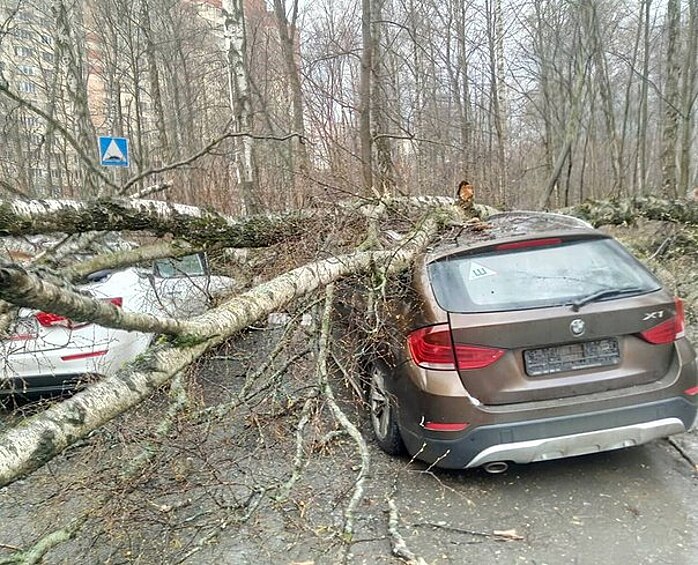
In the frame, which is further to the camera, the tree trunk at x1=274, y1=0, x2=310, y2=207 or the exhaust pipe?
the tree trunk at x1=274, y1=0, x2=310, y2=207

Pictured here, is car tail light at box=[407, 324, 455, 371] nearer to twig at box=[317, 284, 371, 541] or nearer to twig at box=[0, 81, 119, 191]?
twig at box=[317, 284, 371, 541]

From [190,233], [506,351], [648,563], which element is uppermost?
[190,233]

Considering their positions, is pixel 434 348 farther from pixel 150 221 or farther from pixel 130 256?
pixel 130 256

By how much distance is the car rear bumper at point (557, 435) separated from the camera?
9.73 ft

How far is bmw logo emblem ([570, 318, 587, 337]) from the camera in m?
3.02

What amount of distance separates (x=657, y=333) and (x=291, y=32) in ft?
43.5

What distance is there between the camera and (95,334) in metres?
4.58

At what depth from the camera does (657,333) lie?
3154mm

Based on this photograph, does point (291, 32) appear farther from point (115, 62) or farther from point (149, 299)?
point (149, 299)

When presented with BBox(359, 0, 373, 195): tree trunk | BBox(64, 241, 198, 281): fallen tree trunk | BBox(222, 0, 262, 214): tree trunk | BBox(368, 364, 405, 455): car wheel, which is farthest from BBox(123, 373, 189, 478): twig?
BBox(222, 0, 262, 214): tree trunk

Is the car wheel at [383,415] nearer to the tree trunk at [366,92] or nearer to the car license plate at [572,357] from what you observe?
the car license plate at [572,357]

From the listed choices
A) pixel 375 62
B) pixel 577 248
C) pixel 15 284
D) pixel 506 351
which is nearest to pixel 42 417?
pixel 15 284

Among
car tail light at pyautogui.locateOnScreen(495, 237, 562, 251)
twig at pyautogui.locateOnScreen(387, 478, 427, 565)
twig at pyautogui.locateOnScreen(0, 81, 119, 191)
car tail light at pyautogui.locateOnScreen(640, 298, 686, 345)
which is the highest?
twig at pyautogui.locateOnScreen(0, 81, 119, 191)

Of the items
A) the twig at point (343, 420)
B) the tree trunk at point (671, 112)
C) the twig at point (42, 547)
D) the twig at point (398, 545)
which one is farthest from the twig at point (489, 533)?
the tree trunk at point (671, 112)
